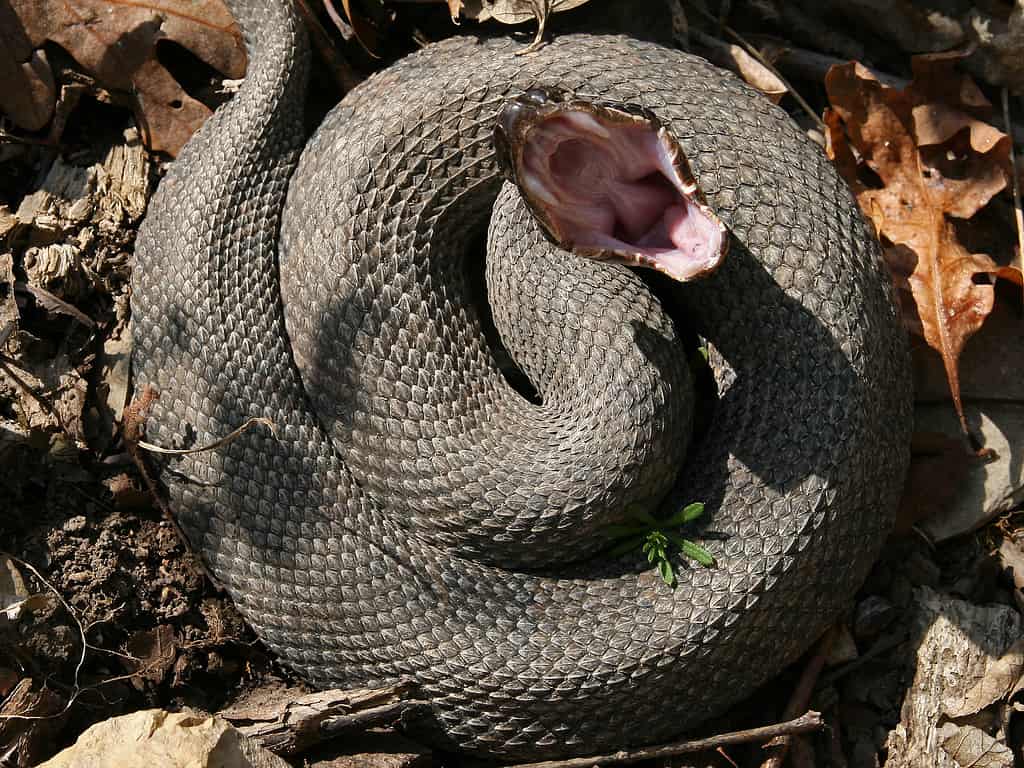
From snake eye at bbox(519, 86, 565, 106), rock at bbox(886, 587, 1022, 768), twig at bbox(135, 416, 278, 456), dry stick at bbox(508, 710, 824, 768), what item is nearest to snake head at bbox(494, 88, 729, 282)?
snake eye at bbox(519, 86, 565, 106)

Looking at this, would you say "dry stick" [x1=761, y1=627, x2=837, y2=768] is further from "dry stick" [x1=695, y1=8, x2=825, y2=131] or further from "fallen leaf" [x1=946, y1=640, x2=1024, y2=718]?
"dry stick" [x1=695, y1=8, x2=825, y2=131]

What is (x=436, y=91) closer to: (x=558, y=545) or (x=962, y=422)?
(x=558, y=545)

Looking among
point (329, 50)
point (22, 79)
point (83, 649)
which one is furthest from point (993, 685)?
point (22, 79)

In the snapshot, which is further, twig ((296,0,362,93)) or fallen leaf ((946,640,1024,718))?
twig ((296,0,362,93))

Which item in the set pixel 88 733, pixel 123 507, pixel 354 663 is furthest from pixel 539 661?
pixel 123 507

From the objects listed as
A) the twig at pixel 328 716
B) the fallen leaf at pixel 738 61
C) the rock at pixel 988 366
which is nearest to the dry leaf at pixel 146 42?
the fallen leaf at pixel 738 61
